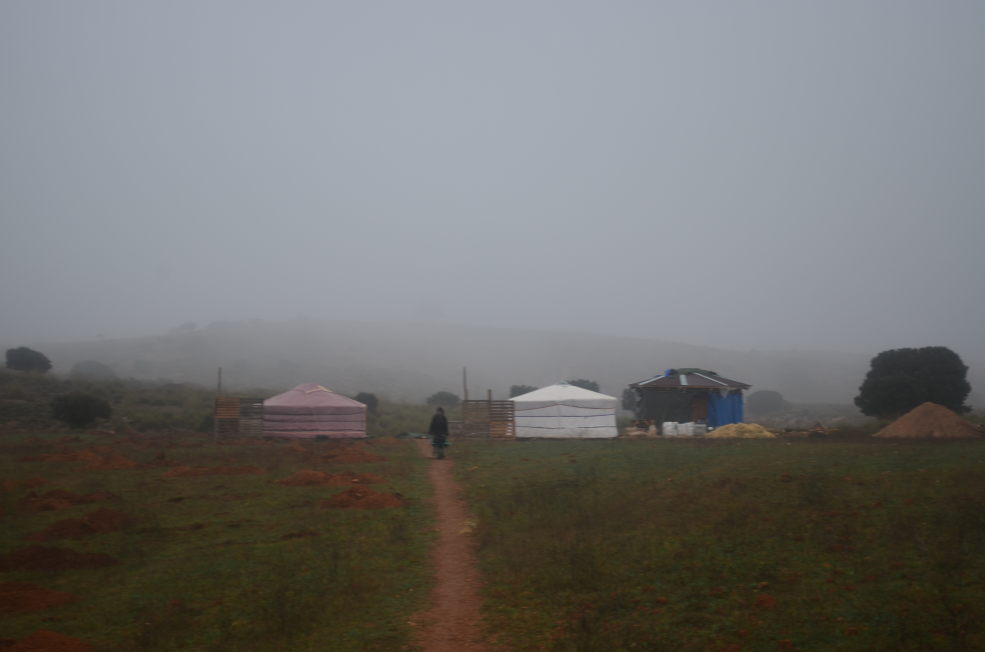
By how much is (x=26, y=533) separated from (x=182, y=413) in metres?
24.3

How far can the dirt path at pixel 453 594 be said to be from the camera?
6.79 m

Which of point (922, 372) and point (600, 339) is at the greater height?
point (600, 339)

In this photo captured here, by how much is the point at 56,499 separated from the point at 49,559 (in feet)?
15.6

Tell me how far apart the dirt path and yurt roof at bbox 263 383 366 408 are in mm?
17604

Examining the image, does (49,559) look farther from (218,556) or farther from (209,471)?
(209,471)

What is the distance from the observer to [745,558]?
799cm

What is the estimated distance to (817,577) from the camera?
23.4 feet

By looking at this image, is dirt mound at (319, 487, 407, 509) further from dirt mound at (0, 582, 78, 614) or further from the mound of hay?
the mound of hay

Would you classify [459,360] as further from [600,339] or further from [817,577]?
[817,577]

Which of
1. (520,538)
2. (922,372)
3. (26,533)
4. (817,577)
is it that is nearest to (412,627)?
(520,538)

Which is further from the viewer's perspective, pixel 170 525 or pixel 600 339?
pixel 600 339

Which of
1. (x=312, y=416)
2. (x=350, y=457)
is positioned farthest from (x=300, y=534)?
(x=312, y=416)

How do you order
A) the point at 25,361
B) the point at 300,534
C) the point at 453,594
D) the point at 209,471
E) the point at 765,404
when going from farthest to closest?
the point at 765,404 → the point at 25,361 → the point at 209,471 → the point at 300,534 → the point at 453,594

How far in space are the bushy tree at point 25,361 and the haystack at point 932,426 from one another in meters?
52.0
